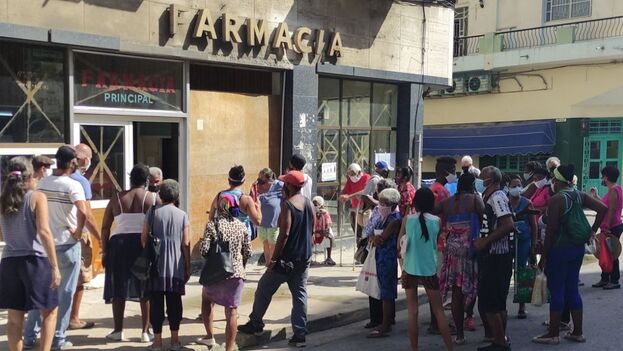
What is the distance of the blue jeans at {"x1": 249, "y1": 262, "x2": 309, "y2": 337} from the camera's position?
20.3 feet

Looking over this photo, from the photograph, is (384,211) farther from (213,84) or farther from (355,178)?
(213,84)

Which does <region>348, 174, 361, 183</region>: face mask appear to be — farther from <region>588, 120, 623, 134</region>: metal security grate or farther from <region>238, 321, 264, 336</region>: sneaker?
<region>588, 120, 623, 134</region>: metal security grate

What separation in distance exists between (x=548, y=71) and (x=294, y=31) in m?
15.0

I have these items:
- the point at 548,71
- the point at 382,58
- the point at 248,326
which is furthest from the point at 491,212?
the point at 548,71

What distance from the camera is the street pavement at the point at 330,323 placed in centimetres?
629

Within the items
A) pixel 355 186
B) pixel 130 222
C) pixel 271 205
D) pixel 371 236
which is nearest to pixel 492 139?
pixel 355 186

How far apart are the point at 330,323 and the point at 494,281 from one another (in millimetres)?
2103

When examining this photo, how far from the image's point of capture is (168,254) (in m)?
5.56

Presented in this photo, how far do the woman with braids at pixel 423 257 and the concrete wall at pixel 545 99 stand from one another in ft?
58.4

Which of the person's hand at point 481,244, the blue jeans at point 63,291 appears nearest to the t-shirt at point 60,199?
the blue jeans at point 63,291

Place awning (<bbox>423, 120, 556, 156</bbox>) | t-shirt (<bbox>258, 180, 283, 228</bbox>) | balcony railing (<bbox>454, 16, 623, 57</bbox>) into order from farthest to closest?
1. awning (<bbox>423, 120, 556, 156</bbox>)
2. balcony railing (<bbox>454, 16, 623, 57</bbox>)
3. t-shirt (<bbox>258, 180, 283, 228</bbox>)

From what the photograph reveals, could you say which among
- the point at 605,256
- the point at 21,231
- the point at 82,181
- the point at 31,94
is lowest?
the point at 605,256

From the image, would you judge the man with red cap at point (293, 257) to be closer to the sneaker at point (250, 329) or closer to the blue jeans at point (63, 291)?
the sneaker at point (250, 329)

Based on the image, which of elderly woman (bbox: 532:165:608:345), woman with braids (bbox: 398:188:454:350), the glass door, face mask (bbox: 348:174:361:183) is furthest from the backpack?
the glass door
